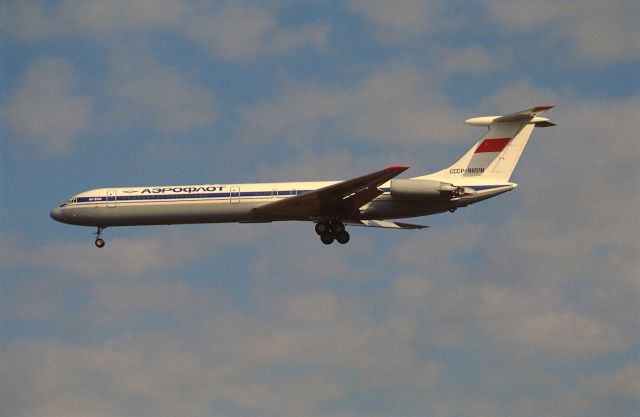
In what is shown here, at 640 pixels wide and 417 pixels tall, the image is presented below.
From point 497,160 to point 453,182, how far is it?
79.4 inches

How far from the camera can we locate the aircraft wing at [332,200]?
43062 mm

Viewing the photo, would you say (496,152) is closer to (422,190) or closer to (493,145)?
(493,145)

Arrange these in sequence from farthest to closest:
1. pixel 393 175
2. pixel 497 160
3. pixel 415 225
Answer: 1. pixel 415 225
2. pixel 497 160
3. pixel 393 175

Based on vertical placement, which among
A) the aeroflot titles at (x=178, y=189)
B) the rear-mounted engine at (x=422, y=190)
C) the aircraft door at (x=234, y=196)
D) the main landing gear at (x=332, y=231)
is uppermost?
the aeroflot titles at (x=178, y=189)

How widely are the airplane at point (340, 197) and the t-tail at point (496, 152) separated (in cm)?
4

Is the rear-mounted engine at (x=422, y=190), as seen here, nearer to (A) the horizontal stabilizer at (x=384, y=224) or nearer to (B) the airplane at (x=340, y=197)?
(B) the airplane at (x=340, y=197)

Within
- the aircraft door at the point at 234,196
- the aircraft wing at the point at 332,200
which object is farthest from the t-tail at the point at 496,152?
the aircraft door at the point at 234,196

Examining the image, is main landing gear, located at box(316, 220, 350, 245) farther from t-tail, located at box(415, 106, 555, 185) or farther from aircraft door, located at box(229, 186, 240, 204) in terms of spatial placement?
t-tail, located at box(415, 106, 555, 185)

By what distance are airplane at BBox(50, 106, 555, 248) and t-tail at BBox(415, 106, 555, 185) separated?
0.13ft

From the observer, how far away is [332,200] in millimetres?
44500

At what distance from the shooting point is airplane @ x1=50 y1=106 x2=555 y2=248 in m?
43.7

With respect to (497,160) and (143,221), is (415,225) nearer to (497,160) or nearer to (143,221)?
(497,160)

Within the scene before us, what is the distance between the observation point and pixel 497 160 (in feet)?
147

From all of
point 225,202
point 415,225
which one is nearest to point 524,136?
point 415,225
